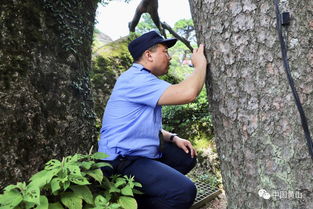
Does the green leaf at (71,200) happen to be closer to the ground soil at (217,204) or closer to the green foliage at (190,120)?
the ground soil at (217,204)

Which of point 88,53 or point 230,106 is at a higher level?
point 88,53

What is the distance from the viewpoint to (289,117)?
5.20 feet

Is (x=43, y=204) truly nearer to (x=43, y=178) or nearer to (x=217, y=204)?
(x=43, y=178)

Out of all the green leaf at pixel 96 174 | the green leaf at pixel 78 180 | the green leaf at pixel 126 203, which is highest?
the green leaf at pixel 78 180

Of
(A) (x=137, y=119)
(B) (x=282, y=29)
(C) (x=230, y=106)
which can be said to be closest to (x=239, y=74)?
(C) (x=230, y=106)

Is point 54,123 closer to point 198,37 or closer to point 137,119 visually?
point 137,119

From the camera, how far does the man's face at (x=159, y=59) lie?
2.71m

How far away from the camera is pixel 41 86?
312cm

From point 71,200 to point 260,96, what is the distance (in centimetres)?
128

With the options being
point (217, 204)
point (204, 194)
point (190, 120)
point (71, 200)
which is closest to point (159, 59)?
point (71, 200)

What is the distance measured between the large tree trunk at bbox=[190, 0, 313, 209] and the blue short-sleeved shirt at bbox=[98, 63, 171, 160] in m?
0.80

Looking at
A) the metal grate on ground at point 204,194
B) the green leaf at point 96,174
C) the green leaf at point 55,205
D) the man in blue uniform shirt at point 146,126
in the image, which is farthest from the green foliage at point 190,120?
the green leaf at point 55,205

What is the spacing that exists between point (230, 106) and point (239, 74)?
20 cm

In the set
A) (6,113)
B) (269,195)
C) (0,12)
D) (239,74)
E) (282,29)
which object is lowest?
(269,195)
